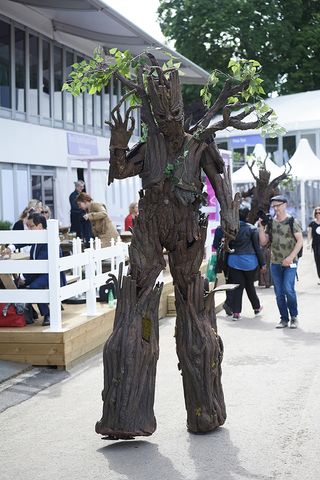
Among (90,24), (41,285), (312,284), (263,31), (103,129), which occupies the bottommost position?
(312,284)

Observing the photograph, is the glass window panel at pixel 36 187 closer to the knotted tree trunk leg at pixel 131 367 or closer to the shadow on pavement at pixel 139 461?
the knotted tree trunk leg at pixel 131 367

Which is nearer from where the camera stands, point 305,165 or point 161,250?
point 161,250

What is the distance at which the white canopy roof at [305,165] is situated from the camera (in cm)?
2925

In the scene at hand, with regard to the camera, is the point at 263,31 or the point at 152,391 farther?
the point at 263,31

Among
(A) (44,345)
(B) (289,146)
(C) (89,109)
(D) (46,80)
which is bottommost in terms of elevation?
(A) (44,345)

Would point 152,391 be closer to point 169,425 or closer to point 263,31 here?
point 169,425

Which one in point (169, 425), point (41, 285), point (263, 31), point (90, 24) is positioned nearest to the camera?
point (169, 425)

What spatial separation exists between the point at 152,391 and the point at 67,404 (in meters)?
1.67

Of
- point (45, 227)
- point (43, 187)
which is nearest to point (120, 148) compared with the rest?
point (45, 227)

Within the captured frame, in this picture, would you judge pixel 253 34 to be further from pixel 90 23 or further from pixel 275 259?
pixel 275 259

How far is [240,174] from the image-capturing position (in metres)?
31.0

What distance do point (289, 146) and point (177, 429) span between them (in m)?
35.8

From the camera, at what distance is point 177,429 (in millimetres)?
6445

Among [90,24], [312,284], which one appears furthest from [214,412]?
[90,24]
